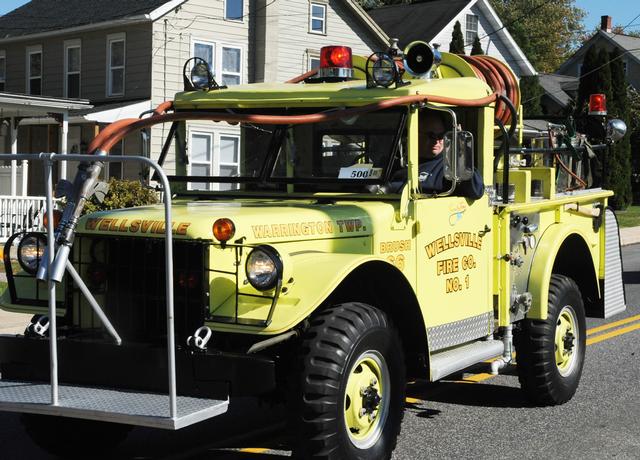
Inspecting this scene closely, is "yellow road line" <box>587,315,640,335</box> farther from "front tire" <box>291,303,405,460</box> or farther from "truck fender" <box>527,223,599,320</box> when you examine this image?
"front tire" <box>291,303,405,460</box>

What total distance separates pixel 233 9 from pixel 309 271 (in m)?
25.3

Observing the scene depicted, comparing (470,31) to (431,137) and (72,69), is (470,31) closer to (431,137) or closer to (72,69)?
(72,69)

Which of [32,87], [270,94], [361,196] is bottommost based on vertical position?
[361,196]

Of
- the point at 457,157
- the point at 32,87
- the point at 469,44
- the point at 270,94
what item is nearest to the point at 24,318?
the point at 270,94

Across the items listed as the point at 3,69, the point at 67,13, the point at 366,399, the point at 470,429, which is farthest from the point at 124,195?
the point at 3,69

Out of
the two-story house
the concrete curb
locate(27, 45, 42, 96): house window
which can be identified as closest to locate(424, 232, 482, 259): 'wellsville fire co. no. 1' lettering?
the concrete curb

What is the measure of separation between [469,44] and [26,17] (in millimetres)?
19376

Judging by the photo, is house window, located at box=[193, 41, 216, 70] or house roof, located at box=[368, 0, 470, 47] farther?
house roof, located at box=[368, 0, 470, 47]

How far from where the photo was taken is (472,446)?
6543 mm

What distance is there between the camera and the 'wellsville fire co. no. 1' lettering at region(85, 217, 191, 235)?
530 centimetres

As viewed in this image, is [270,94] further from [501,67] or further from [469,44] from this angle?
[469,44]

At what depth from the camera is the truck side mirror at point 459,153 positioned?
6266 mm

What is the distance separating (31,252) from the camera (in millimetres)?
5625

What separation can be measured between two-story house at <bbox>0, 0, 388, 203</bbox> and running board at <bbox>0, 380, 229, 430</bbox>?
19.9 meters
